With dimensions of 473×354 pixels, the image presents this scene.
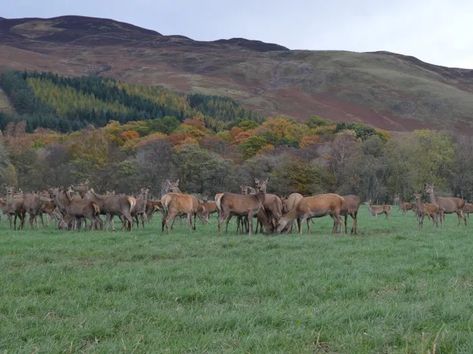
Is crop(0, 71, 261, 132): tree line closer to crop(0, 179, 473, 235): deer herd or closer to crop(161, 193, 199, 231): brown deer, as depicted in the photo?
crop(0, 179, 473, 235): deer herd

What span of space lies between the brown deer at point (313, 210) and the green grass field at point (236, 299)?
6113 mm

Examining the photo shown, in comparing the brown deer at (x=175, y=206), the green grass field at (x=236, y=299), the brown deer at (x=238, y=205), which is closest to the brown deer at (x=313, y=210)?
the brown deer at (x=238, y=205)

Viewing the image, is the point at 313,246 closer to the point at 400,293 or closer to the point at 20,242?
the point at 400,293

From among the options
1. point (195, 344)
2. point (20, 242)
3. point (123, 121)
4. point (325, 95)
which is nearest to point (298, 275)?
point (195, 344)

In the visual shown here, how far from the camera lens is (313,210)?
22.7 meters

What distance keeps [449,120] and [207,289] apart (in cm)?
16927

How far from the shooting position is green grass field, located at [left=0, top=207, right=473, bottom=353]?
23.2ft

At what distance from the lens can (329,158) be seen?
270ft

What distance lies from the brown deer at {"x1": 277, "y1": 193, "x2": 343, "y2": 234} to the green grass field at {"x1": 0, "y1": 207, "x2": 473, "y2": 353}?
20.1 ft

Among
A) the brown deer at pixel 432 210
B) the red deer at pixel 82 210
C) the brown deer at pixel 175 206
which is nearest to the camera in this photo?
the brown deer at pixel 175 206

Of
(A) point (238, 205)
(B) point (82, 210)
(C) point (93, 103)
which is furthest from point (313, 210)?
(C) point (93, 103)

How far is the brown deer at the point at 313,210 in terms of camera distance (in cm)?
2255

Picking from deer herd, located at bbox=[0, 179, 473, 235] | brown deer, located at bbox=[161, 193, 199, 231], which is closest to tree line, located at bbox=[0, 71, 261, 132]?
deer herd, located at bbox=[0, 179, 473, 235]

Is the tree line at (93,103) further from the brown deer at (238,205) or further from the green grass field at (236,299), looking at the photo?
the green grass field at (236,299)
